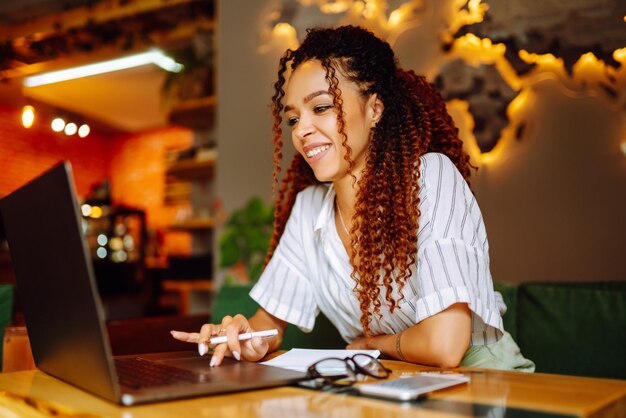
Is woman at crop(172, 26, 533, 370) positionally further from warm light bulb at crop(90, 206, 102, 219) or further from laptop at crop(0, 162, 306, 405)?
warm light bulb at crop(90, 206, 102, 219)

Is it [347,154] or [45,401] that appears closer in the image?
[45,401]

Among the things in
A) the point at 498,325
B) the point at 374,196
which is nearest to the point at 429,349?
the point at 498,325

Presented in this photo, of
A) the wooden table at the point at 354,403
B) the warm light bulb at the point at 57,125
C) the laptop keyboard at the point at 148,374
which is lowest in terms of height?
the wooden table at the point at 354,403

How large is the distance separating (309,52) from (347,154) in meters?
0.28

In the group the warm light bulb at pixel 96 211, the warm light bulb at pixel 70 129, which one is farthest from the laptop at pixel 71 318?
the warm light bulb at pixel 70 129

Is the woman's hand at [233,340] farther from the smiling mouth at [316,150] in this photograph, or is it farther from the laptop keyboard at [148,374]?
the smiling mouth at [316,150]

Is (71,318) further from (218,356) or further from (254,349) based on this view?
(254,349)

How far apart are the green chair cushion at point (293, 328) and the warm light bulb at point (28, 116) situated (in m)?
5.17

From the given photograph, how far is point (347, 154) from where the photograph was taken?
1427 mm

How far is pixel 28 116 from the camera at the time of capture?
6609 mm

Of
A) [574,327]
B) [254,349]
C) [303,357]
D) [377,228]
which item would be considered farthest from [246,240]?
[303,357]

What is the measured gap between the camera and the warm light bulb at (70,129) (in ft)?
24.8

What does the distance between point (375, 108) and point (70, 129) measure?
705 centimetres

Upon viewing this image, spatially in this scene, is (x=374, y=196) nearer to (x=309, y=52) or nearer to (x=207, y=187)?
(x=309, y=52)
